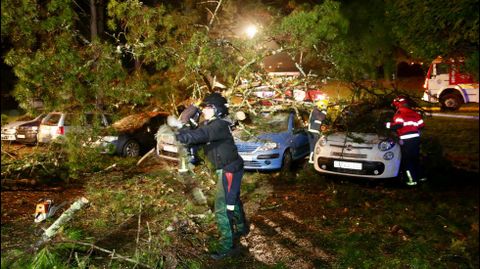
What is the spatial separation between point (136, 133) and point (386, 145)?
21.7ft

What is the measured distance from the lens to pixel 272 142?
8836mm

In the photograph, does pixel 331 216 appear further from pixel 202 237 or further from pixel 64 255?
pixel 64 255

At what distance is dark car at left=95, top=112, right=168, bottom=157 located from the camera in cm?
1103

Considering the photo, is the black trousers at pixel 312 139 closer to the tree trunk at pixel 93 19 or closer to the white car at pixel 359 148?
the white car at pixel 359 148

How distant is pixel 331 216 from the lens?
6480 millimetres

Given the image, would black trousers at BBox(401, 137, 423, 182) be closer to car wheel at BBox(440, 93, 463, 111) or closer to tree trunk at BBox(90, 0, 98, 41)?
car wheel at BBox(440, 93, 463, 111)

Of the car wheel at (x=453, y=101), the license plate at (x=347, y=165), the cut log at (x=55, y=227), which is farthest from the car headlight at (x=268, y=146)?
the car wheel at (x=453, y=101)

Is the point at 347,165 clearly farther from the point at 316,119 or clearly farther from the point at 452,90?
the point at 452,90

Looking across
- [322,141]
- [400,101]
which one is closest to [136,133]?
[322,141]

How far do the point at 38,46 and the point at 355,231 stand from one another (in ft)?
18.8

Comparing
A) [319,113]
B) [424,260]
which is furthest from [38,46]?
[424,260]

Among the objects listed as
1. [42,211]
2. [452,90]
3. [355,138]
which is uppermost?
[452,90]

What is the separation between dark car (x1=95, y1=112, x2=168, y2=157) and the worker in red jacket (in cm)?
654

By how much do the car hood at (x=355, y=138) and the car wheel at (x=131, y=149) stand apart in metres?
5.38
